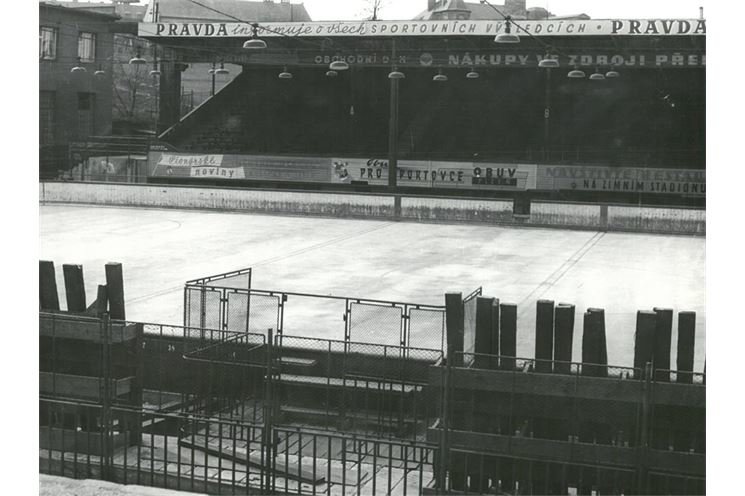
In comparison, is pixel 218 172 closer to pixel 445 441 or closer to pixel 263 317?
pixel 263 317

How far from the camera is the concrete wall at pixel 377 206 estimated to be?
3072cm

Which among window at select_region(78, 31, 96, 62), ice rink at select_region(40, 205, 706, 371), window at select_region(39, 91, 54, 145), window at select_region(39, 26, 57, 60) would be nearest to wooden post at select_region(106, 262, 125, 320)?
ice rink at select_region(40, 205, 706, 371)

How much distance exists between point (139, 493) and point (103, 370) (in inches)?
115

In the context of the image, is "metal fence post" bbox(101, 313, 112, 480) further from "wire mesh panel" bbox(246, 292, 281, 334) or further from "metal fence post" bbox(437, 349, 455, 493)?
"metal fence post" bbox(437, 349, 455, 493)

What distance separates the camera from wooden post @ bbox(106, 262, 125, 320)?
11672 mm

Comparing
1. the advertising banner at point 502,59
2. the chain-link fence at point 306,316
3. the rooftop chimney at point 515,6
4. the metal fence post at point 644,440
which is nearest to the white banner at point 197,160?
the advertising banner at point 502,59

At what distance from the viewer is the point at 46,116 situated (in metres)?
45.0

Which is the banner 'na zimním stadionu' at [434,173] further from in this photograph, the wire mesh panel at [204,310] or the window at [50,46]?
the wire mesh panel at [204,310]

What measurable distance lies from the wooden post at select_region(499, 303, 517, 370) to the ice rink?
3696mm

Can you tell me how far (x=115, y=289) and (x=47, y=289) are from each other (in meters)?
1.30

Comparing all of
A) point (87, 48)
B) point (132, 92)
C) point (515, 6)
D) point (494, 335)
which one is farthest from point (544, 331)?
point (132, 92)

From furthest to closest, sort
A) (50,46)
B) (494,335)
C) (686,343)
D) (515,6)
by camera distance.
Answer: (515,6)
(50,46)
(494,335)
(686,343)

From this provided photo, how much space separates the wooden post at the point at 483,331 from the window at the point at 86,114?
40925mm
